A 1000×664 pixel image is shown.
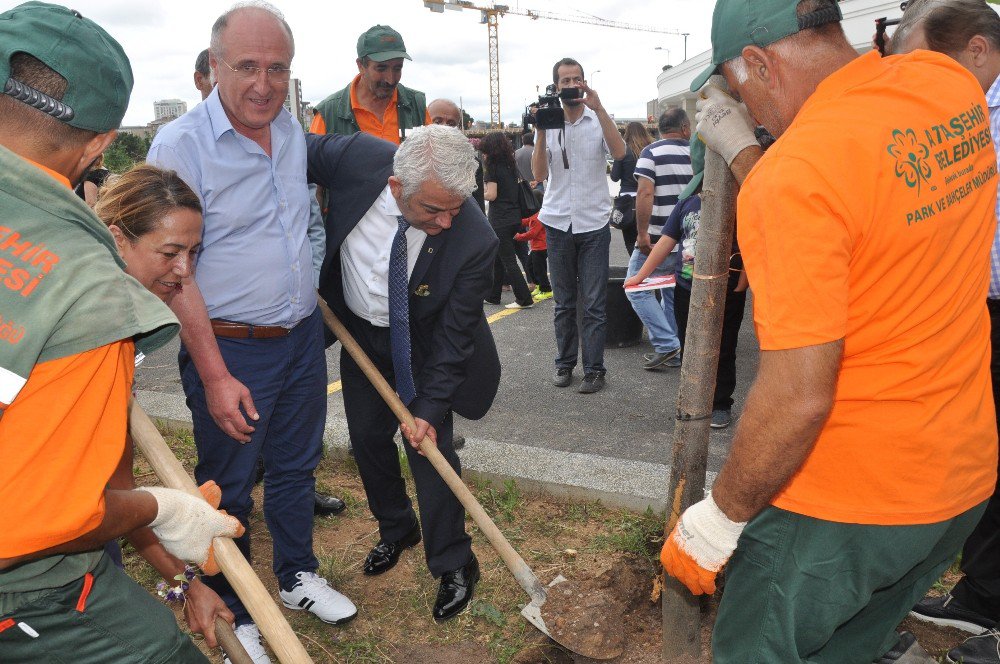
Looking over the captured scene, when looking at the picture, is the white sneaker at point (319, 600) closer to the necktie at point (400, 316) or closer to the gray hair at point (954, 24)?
the necktie at point (400, 316)

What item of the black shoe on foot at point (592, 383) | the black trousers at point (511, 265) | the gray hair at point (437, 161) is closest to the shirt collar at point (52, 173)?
the gray hair at point (437, 161)

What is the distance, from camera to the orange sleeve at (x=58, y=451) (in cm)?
121

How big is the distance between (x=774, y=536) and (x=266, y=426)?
1.87m

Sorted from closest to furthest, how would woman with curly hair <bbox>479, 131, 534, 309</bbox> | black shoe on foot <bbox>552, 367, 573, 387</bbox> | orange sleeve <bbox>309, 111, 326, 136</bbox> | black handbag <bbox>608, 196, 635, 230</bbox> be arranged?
orange sleeve <bbox>309, 111, 326, 136</bbox> < black shoe on foot <bbox>552, 367, 573, 387</bbox> < black handbag <bbox>608, 196, 635, 230</bbox> < woman with curly hair <bbox>479, 131, 534, 309</bbox>

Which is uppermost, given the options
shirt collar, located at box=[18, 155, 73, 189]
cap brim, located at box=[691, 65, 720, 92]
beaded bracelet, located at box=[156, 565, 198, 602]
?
cap brim, located at box=[691, 65, 720, 92]

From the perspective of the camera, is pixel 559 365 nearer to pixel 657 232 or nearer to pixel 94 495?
pixel 657 232

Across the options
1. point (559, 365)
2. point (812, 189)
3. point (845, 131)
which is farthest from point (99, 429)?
point (559, 365)

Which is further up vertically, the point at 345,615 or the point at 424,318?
the point at 424,318

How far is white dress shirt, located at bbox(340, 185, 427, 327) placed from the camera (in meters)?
2.90

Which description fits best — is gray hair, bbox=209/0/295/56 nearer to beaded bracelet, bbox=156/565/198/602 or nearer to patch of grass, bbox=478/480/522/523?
beaded bracelet, bbox=156/565/198/602

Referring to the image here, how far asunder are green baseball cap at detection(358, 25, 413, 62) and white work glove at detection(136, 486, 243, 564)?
9.72 feet

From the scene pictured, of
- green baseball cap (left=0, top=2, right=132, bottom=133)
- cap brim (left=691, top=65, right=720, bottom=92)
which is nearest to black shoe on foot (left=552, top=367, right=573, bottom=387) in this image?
cap brim (left=691, top=65, right=720, bottom=92)

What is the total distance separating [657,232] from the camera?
18.1 feet

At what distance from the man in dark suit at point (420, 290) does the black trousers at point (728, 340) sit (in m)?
1.84
